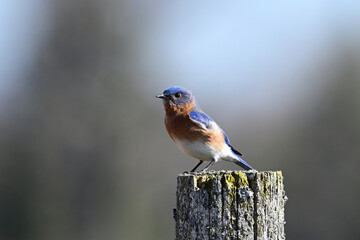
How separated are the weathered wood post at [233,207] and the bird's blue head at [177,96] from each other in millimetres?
2422

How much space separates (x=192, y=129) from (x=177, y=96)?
0.43 metres

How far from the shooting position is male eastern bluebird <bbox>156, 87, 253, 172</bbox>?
5.50 metres

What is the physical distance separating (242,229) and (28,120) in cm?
1355

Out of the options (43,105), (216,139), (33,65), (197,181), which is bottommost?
(197,181)

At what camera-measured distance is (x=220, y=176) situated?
323 cm

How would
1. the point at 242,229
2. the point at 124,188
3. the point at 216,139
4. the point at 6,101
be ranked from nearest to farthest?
the point at 242,229 → the point at 216,139 → the point at 124,188 → the point at 6,101

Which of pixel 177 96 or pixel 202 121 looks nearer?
pixel 202 121

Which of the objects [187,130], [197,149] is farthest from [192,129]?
[197,149]

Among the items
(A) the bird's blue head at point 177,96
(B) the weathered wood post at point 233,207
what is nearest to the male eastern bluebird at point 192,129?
(A) the bird's blue head at point 177,96

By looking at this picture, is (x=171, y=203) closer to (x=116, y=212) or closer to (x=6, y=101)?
(x=116, y=212)

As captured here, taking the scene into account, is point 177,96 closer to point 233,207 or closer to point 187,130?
point 187,130

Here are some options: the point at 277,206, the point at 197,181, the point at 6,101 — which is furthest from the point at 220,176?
the point at 6,101

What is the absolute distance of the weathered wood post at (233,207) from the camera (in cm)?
314

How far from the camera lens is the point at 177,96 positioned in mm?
5723
